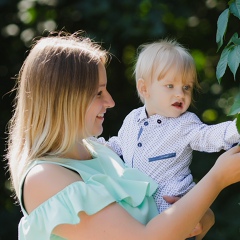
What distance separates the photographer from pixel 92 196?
6.65 ft

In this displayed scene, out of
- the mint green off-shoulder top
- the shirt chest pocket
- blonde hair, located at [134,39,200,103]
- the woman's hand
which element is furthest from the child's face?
the woman's hand

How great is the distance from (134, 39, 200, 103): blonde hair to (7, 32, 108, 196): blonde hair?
282mm

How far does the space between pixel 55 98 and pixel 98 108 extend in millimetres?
128

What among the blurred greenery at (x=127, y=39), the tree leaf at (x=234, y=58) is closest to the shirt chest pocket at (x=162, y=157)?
the tree leaf at (x=234, y=58)

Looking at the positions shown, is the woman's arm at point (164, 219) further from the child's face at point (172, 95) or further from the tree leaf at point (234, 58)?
the child's face at point (172, 95)

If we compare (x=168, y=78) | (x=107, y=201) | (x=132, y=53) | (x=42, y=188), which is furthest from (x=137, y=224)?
(x=132, y=53)

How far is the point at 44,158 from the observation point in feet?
6.92

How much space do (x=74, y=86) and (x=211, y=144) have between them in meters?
0.45

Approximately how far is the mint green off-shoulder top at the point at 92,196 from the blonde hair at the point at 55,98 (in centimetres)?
6

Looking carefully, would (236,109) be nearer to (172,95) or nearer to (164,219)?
(164,219)

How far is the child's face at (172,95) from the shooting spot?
7.75ft

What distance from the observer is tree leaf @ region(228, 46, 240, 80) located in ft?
6.30

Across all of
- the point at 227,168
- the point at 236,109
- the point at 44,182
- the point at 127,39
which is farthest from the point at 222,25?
the point at 127,39

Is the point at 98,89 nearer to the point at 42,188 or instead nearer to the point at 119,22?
the point at 42,188
